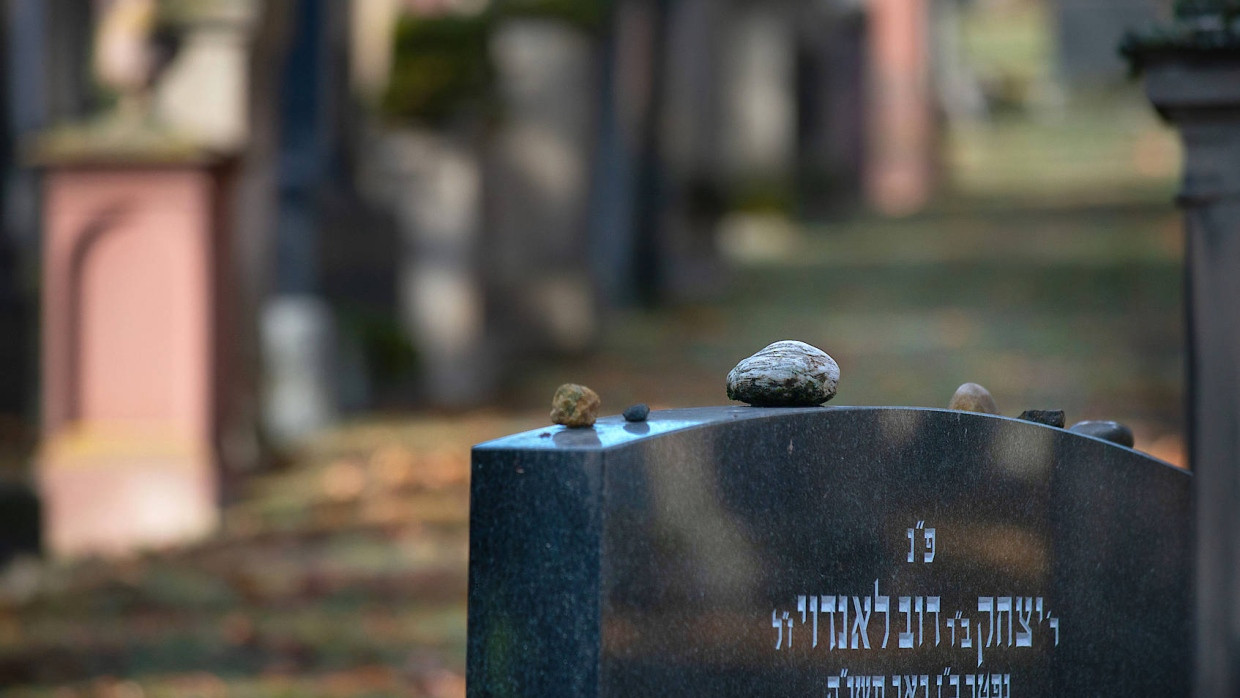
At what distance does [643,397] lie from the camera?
14711 millimetres

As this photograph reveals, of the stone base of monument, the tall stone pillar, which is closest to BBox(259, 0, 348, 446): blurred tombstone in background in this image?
the stone base of monument

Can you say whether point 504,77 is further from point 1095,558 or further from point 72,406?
point 1095,558

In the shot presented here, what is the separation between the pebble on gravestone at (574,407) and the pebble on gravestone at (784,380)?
410 mm

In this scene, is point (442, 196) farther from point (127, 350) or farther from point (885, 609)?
point (885, 609)

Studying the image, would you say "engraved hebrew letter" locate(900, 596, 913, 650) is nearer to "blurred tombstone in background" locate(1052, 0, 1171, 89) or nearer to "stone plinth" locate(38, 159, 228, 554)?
"stone plinth" locate(38, 159, 228, 554)

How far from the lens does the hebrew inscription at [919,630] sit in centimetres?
347

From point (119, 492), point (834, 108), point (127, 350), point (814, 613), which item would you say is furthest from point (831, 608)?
point (834, 108)

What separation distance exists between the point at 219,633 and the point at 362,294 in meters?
11.2

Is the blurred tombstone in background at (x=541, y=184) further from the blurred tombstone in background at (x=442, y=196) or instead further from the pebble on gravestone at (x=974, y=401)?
the pebble on gravestone at (x=974, y=401)

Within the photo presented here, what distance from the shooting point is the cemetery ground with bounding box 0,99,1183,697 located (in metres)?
7.12

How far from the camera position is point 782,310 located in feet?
60.0

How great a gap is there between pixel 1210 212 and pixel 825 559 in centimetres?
179

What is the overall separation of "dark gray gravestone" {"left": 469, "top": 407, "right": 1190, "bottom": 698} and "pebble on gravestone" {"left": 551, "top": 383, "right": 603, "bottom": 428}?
51 millimetres

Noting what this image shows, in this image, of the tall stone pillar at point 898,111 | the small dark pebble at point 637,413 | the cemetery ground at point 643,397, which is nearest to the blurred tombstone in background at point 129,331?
the cemetery ground at point 643,397
